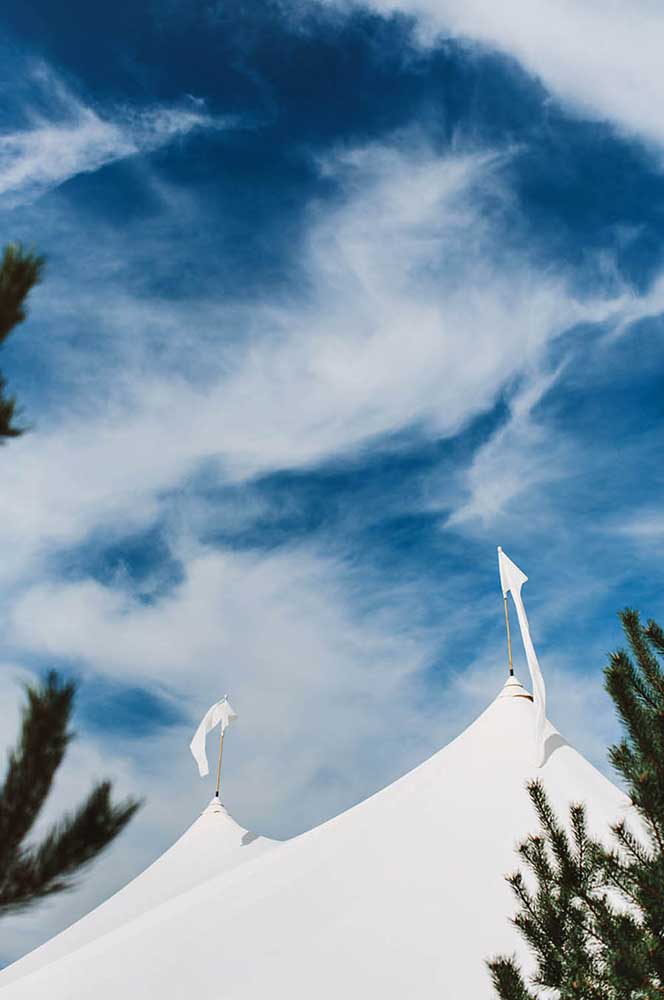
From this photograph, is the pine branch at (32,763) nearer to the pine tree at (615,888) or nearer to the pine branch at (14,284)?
the pine branch at (14,284)

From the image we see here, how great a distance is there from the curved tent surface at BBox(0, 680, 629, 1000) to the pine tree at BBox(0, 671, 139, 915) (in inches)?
153

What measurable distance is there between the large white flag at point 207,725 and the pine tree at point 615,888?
10143 mm

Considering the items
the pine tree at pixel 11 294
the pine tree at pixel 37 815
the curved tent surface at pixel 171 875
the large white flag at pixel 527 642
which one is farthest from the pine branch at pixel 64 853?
the curved tent surface at pixel 171 875

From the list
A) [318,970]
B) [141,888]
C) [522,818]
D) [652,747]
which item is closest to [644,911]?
[652,747]

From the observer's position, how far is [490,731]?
801cm

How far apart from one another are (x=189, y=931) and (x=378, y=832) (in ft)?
5.69

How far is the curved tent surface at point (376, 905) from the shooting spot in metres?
5.80

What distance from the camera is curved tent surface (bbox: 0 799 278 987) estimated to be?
10.5 metres

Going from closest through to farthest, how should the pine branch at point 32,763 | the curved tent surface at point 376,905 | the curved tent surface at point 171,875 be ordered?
the pine branch at point 32,763
the curved tent surface at point 376,905
the curved tent surface at point 171,875

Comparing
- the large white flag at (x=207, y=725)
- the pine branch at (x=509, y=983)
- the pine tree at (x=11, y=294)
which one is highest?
the large white flag at (x=207, y=725)

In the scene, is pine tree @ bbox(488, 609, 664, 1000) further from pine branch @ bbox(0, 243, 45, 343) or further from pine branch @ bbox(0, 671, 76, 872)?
pine branch @ bbox(0, 243, 45, 343)

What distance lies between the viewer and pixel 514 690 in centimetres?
845

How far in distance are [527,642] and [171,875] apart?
645 centimetres

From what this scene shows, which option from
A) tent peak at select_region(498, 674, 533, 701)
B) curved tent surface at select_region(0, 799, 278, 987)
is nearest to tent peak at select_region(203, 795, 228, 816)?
curved tent surface at select_region(0, 799, 278, 987)
